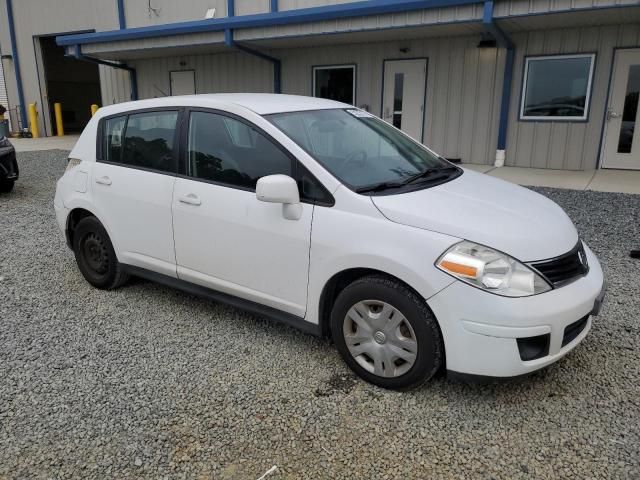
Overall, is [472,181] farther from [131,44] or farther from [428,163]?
[131,44]

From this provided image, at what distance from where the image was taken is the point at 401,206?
2.91 m

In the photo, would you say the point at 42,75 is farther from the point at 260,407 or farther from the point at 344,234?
the point at 260,407

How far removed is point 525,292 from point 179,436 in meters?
1.87

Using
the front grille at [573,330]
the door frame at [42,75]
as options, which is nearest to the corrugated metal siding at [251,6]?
the door frame at [42,75]

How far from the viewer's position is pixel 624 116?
412 inches

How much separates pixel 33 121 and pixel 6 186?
43.8 feet

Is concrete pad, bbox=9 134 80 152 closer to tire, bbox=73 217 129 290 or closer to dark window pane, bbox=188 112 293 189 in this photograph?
tire, bbox=73 217 129 290

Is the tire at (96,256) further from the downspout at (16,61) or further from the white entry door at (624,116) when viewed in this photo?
the downspout at (16,61)

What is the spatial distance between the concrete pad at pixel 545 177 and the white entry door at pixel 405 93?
2540mm

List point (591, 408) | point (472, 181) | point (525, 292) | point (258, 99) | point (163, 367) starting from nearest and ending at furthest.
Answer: point (525, 292) → point (591, 408) → point (163, 367) → point (472, 181) → point (258, 99)

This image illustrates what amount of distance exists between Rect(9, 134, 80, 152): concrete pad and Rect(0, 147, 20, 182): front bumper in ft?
25.4

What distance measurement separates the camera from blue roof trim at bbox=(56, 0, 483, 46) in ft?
31.9

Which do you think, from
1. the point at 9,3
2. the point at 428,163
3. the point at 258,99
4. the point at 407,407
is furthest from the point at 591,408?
the point at 9,3

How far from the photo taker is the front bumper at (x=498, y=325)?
2.59 meters
